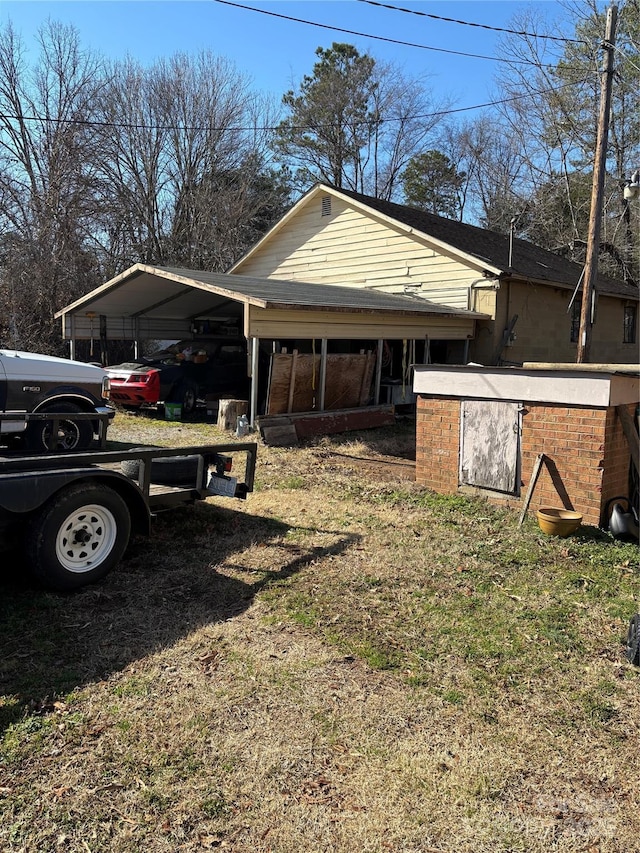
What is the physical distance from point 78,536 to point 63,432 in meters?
4.49

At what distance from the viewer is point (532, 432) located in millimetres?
7305

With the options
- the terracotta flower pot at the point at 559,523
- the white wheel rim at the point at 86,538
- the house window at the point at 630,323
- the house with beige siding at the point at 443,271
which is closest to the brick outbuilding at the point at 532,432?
the terracotta flower pot at the point at 559,523

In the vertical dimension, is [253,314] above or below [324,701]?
above

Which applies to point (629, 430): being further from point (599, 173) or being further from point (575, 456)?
point (599, 173)

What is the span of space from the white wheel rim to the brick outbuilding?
4711 millimetres

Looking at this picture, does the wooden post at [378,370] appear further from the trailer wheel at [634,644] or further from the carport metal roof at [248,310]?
the trailer wheel at [634,644]

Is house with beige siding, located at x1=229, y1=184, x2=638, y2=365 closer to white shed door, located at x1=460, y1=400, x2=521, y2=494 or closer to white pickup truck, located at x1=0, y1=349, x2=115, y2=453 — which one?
white pickup truck, located at x1=0, y1=349, x2=115, y2=453

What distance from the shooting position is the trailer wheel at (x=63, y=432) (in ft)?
26.5

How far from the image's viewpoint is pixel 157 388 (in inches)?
551

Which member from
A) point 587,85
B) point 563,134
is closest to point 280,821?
point 587,85

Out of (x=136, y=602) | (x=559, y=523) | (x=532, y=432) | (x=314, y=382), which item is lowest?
(x=136, y=602)

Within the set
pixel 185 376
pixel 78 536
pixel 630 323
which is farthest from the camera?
pixel 630 323

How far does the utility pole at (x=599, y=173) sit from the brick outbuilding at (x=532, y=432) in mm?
5337

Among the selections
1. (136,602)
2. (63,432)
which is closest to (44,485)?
(136,602)
